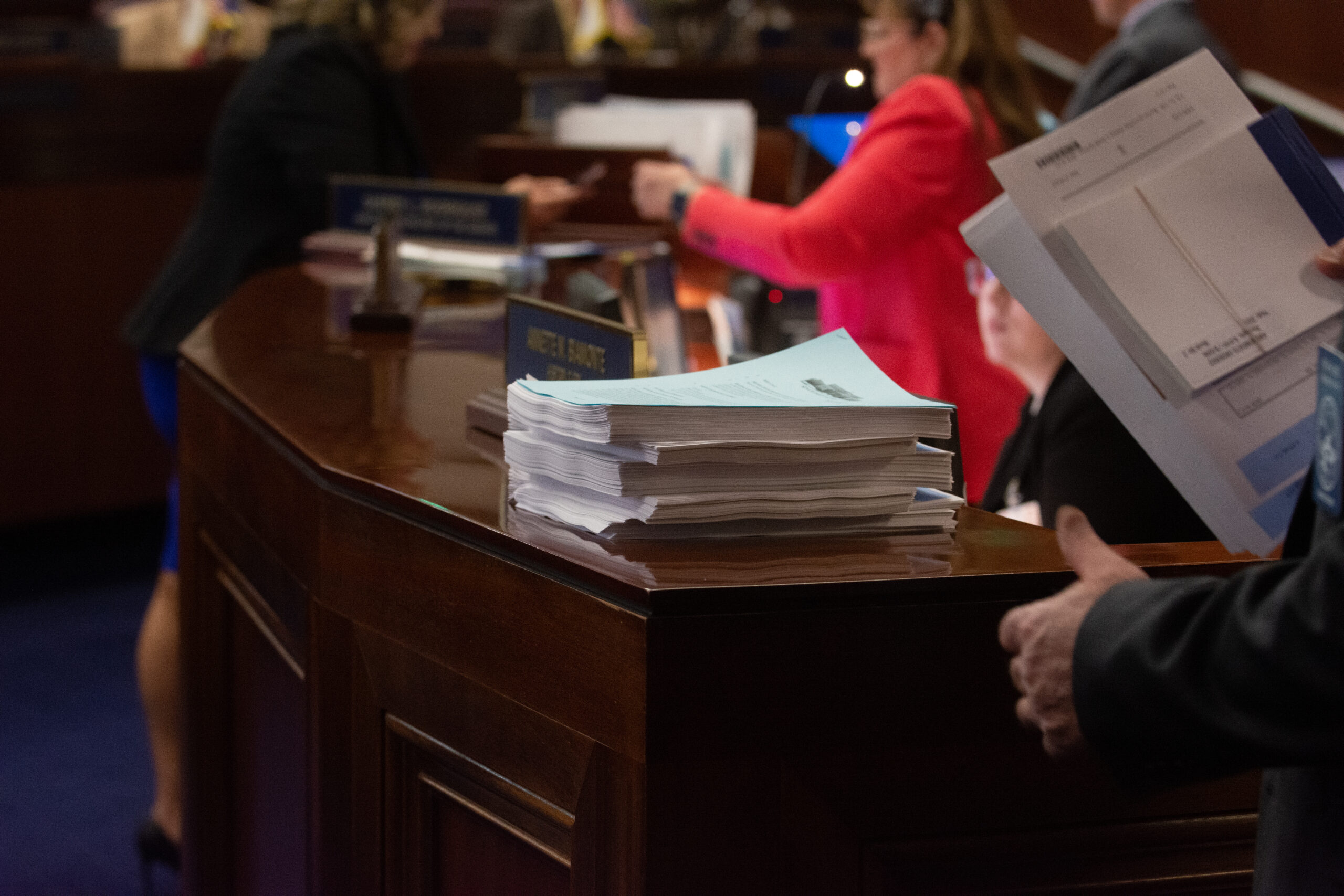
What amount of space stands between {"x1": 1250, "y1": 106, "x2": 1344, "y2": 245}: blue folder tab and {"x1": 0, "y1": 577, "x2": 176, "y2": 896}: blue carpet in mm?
2194

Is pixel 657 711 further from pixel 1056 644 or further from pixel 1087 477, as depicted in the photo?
pixel 1087 477

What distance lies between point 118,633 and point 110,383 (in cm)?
90

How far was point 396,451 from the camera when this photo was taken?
4.39ft

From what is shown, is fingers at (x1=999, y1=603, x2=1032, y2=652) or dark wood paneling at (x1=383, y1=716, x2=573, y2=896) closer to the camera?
fingers at (x1=999, y1=603, x2=1032, y2=652)

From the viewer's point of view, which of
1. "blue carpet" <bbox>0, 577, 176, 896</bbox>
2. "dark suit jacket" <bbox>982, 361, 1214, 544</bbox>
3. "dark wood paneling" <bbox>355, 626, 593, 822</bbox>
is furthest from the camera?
"blue carpet" <bbox>0, 577, 176, 896</bbox>

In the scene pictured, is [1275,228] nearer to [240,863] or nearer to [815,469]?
[815,469]

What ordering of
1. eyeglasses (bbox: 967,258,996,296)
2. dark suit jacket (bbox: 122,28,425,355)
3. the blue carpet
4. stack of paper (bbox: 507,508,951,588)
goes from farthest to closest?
dark suit jacket (bbox: 122,28,425,355)
the blue carpet
eyeglasses (bbox: 967,258,996,296)
stack of paper (bbox: 507,508,951,588)

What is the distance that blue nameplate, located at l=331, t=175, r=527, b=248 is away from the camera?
8.08 ft

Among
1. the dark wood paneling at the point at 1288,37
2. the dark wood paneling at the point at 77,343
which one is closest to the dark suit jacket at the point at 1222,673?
the dark wood paneling at the point at 1288,37

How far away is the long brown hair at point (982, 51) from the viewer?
2322 millimetres

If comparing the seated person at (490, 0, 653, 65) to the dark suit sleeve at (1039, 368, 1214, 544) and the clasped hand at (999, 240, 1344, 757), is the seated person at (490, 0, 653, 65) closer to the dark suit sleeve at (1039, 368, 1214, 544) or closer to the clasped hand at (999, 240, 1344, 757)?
the dark suit sleeve at (1039, 368, 1214, 544)

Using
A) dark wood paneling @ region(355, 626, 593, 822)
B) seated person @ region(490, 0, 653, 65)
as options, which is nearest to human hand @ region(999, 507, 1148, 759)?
dark wood paneling @ region(355, 626, 593, 822)

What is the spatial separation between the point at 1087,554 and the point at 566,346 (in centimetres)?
55

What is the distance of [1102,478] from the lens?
1.39 metres
